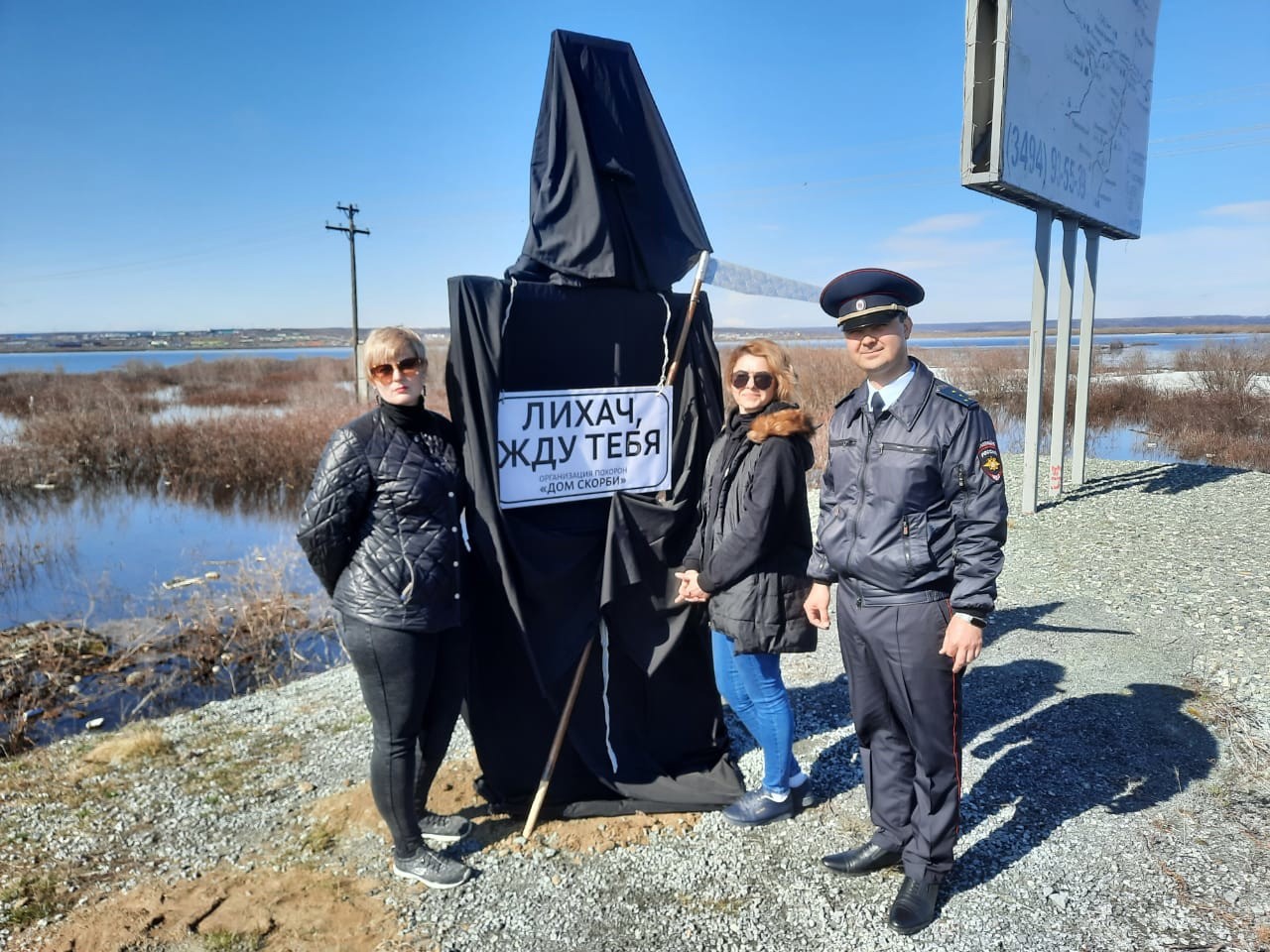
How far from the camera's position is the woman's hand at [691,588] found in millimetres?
3213

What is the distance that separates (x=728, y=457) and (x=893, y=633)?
94cm

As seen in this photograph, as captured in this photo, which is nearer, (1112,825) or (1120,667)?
(1112,825)

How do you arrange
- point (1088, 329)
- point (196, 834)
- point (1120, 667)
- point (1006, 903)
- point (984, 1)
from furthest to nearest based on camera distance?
point (1088, 329), point (984, 1), point (1120, 667), point (196, 834), point (1006, 903)

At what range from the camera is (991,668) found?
4973 millimetres

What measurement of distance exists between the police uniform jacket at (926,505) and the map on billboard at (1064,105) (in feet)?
20.6

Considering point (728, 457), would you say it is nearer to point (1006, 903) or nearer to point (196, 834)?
point (1006, 903)

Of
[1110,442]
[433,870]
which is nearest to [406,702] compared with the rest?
[433,870]

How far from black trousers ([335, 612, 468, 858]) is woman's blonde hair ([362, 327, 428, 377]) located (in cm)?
88

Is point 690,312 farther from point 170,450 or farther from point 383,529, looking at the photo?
point 170,450

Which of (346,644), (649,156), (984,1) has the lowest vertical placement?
(346,644)

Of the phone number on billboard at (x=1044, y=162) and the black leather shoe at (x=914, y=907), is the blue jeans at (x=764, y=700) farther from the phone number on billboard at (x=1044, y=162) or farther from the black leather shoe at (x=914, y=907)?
the phone number on billboard at (x=1044, y=162)

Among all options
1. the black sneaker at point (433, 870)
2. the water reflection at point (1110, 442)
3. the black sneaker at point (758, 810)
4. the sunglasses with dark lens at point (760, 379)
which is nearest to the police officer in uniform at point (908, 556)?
the sunglasses with dark lens at point (760, 379)

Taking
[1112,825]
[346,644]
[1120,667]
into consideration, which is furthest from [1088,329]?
[346,644]

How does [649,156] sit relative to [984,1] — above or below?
below
